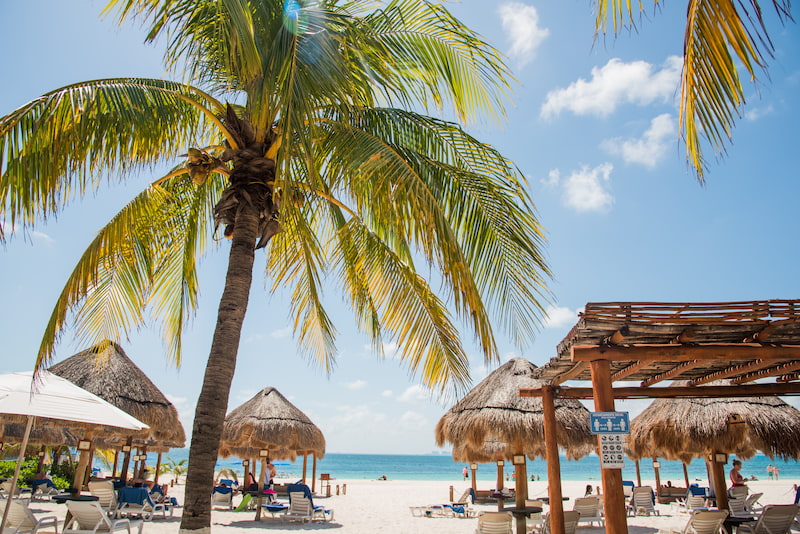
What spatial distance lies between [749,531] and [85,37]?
1160 cm

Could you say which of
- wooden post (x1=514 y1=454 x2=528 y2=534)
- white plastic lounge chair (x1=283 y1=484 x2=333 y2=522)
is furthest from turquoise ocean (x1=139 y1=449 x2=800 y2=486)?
wooden post (x1=514 y1=454 x2=528 y2=534)

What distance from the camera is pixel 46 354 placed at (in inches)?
219

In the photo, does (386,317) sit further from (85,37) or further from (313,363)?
(85,37)

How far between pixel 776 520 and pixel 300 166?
29.2 ft

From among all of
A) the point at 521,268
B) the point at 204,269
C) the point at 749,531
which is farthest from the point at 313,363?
the point at 749,531

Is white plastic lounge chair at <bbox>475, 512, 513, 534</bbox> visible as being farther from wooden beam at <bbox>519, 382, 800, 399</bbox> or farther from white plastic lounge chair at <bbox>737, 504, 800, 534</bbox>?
white plastic lounge chair at <bbox>737, 504, 800, 534</bbox>

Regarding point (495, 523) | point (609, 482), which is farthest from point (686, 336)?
point (495, 523)

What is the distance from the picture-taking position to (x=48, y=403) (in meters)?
5.54

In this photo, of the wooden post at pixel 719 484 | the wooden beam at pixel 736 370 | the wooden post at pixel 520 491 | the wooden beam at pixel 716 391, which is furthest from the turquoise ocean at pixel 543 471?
the wooden beam at pixel 716 391

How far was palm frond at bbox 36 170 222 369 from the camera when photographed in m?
5.84

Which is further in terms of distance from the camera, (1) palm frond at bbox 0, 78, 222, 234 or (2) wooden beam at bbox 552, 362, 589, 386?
(2) wooden beam at bbox 552, 362, 589, 386

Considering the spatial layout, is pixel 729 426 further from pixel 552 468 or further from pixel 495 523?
pixel 495 523

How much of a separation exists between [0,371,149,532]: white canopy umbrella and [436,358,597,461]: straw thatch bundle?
6.33 metres

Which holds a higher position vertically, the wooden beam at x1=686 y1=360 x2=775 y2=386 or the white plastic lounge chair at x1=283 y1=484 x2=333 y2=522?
the wooden beam at x1=686 y1=360 x2=775 y2=386
